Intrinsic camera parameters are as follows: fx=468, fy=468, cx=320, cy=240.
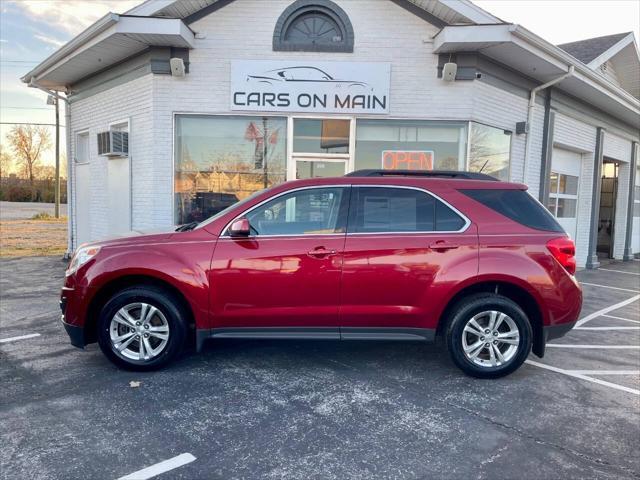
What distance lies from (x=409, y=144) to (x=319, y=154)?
165 centimetres

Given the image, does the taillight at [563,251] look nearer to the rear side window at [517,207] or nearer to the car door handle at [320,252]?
the rear side window at [517,207]

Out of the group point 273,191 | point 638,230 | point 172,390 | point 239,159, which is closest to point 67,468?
point 172,390

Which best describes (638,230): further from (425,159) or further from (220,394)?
(220,394)

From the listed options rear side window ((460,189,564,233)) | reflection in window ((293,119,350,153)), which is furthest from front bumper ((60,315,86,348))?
reflection in window ((293,119,350,153))

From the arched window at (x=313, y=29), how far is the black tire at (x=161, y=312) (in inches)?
222

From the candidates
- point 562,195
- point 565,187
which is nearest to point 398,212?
point 562,195

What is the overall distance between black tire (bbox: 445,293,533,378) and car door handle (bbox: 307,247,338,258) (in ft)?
4.20

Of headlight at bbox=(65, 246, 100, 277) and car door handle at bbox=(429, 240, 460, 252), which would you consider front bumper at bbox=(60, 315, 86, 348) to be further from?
car door handle at bbox=(429, 240, 460, 252)

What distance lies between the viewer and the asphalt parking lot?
293 cm

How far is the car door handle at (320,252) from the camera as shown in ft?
13.8

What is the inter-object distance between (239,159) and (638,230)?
595 inches

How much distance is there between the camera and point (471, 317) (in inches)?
169

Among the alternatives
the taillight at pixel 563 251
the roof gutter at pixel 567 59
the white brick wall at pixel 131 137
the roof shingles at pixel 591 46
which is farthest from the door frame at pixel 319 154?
the roof shingles at pixel 591 46

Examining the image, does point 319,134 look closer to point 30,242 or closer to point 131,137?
point 131,137
